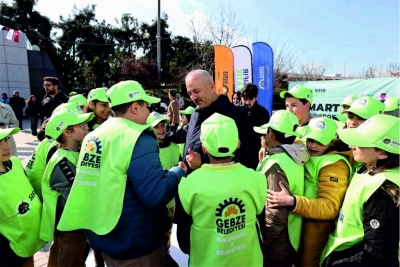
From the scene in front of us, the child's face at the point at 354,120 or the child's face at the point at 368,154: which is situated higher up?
the child's face at the point at 354,120

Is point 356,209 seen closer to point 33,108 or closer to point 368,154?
point 368,154

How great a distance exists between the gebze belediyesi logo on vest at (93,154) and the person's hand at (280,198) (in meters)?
1.24

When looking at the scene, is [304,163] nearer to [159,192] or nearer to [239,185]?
[239,185]

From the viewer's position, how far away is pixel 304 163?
2.20m

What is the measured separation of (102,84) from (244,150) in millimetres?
31003

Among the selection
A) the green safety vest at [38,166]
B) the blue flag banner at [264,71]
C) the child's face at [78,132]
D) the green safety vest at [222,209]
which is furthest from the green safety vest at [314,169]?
the blue flag banner at [264,71]

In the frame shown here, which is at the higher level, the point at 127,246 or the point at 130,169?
the point at 130,169

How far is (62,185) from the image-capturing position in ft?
7.41

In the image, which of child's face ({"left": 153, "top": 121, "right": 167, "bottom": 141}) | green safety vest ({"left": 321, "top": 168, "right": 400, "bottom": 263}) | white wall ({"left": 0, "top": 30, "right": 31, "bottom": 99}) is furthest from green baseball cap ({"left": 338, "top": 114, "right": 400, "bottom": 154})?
white wall ({"left": 0, "top": 30, "right": 31, "bottom": 99})

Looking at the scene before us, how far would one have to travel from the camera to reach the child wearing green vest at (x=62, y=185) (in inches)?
89.6

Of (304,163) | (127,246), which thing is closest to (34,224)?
(127,246)

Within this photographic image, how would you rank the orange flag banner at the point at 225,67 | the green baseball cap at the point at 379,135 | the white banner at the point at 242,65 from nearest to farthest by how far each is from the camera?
1. the green baseball cap at the point at 379,135
2. the white banner at the point at 242,65
3. the orange flag banner at the point at 225,67

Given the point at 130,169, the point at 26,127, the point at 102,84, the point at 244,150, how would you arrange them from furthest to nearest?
the point at 102,84 → the point at 26,127 → the point at 244,150 → the point at 130,169

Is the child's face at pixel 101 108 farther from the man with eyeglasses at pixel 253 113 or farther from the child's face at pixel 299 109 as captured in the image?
the man with eyeglasses at pixel 253 113
